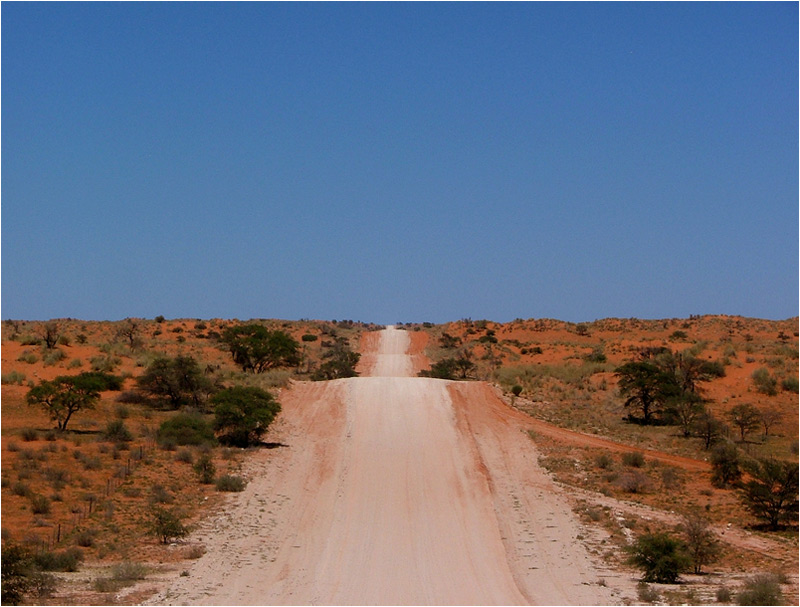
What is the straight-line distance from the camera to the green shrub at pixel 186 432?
38.4 meters

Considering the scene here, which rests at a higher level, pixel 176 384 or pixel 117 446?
pixel 176 384

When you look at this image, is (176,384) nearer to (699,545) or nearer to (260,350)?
(260,350)

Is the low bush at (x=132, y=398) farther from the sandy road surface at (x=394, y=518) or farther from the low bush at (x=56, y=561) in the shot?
the low bush at (x=56, y=561)

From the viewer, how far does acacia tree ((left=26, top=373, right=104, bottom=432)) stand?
4031 centimetres

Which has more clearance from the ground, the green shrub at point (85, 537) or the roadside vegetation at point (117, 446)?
the roadside vegetation at point (117, 446)

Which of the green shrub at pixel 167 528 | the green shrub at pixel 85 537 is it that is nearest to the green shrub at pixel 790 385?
the green shrub at pixel 167 528

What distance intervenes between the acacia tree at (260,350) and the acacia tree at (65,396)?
67.2ft

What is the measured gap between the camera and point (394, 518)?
29734mm

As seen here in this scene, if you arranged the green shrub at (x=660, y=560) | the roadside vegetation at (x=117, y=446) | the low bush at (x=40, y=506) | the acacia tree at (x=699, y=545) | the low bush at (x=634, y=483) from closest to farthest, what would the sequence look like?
the green shrub at (x=660, y=560), the roadside vegetation at (x=117, y=446), the acacia tree at (x=699, y=545), the low bush at (x=40, y=506), the low bush at (x=634, y=483)

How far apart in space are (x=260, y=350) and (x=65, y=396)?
2305 centimetres

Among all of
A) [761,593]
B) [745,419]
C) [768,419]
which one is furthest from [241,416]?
[768,419]

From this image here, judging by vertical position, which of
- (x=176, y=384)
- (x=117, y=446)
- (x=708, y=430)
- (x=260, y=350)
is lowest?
(x=117, y=446)

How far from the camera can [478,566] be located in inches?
973

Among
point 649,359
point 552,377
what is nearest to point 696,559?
point 552,377
